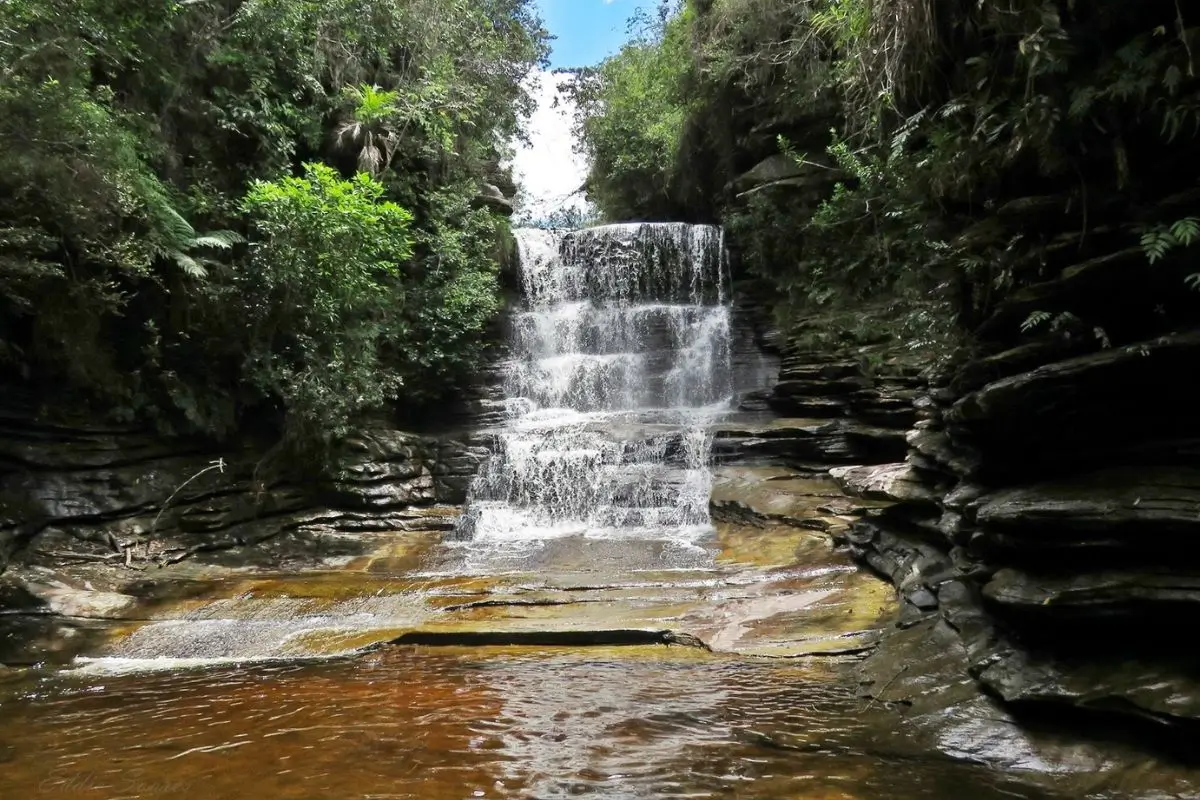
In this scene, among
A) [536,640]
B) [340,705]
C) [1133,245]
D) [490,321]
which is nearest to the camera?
[1133,245]

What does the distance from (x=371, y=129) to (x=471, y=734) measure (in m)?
13.0

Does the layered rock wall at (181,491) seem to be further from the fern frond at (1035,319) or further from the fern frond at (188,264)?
the fern frond at (1035,319)

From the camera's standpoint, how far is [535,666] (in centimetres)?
575

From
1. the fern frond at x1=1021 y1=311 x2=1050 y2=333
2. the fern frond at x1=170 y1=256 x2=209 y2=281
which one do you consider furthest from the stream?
the fern frond at x1=170 y1=256 x2=209 y2=281

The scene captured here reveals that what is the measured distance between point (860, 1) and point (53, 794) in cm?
772

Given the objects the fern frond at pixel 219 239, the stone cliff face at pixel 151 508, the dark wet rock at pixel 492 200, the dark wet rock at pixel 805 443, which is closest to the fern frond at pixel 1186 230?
the dark wet rock at pixel 805 443

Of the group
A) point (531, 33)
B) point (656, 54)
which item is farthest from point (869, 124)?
point (531, 33)

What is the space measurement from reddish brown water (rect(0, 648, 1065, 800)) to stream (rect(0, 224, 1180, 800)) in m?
0.02

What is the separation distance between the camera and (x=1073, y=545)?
3.93 metres

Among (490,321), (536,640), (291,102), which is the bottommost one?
(536,640)

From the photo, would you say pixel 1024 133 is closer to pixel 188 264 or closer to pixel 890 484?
pixel 890 484

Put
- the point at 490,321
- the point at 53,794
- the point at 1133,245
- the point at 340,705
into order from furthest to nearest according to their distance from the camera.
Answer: the point at 490,321 → the point at 340,705 → the point at 1133,245 → the point at 53,794

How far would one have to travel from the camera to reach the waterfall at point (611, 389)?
39.0ft

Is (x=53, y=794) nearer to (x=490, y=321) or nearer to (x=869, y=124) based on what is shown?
(x=869, y=124)
